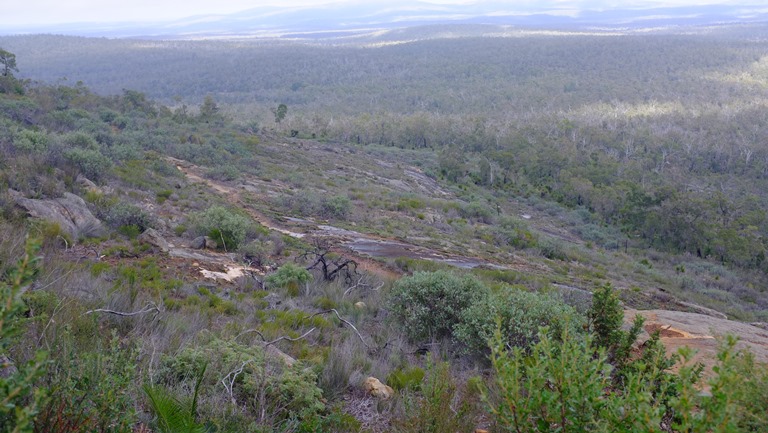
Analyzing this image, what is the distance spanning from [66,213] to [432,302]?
5.81 m

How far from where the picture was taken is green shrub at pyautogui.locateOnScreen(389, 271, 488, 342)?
5969 millimetres

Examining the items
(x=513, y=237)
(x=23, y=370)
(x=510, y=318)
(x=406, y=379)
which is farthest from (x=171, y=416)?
(x=513, y=237)

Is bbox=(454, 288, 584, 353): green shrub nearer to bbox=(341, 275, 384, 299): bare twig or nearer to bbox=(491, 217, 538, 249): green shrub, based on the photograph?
bbox=(341, 275, 384, 299): bare twig

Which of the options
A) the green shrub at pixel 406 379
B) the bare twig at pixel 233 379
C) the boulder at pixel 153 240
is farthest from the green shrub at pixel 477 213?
the bare twig at pixel 233 379

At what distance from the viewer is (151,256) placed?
7914 mm

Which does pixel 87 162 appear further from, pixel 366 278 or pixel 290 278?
pixel 366 278

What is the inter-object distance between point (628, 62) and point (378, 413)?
11525 centimetres

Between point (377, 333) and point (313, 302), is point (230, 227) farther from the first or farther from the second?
point (377, 333)

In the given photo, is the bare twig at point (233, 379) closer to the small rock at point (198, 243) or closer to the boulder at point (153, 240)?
the boulder at point (153, 240)

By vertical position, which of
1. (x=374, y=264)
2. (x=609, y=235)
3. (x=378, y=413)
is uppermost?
(x=378, y=413)

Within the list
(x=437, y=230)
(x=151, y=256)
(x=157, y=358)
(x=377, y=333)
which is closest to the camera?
(x=157, y=358)

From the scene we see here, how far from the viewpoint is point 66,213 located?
27.1 ft

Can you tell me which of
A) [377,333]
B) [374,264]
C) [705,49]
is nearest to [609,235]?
[374,264]

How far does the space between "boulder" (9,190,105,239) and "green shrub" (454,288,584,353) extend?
224 inches
